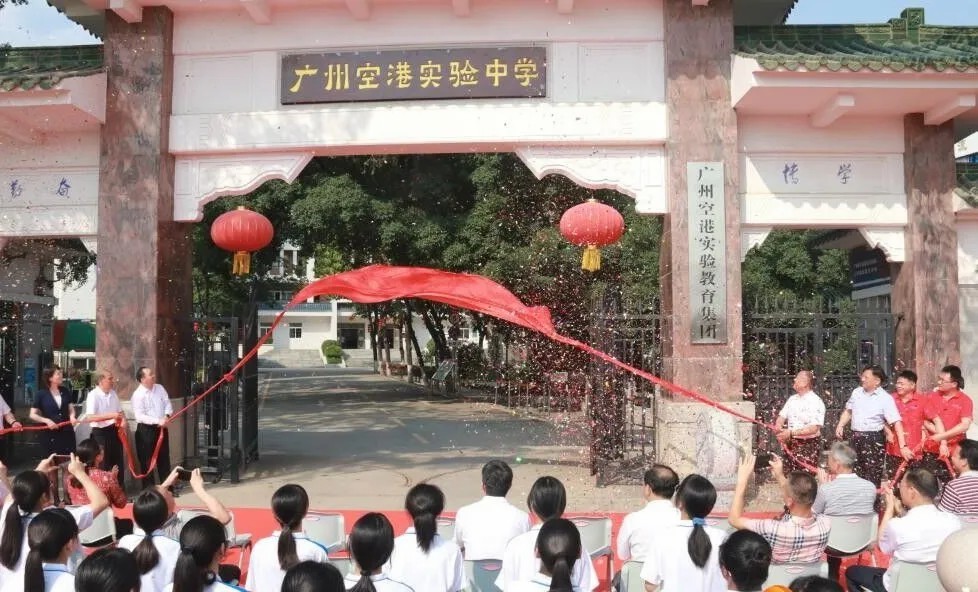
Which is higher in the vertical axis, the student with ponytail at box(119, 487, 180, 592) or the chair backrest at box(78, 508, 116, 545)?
the student with ponytail at box(119, 487, 180, 592)

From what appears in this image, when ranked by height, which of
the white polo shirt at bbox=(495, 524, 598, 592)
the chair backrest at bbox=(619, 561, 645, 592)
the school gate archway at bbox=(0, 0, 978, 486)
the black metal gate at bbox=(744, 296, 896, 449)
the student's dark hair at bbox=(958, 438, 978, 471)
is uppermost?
the school gate archway at bbox=(0, 0, 978, 486)

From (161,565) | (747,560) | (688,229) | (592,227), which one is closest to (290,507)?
(161,565)

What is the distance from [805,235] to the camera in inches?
818

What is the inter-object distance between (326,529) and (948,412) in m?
4.73

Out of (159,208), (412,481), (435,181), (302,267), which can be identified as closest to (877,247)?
(412,481)

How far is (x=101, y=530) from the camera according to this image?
14.2ft

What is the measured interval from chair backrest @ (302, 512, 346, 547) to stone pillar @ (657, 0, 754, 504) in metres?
3.91

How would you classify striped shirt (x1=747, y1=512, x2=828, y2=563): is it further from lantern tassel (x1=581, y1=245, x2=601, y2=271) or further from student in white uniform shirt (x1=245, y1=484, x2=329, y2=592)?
lantern tassel (x1=581, y1=245, x2=601, y2=271)

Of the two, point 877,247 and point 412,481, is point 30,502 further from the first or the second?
point 877,247

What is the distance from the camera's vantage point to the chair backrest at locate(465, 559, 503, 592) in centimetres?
373

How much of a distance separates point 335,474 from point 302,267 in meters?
22.5

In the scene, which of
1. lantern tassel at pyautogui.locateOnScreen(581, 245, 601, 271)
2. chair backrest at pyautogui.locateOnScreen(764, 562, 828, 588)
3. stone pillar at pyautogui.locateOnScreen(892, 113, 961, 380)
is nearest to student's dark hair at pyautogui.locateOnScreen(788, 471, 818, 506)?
chair backrest at pyautogui.locateOnScreen(764, 562, 828, 588)

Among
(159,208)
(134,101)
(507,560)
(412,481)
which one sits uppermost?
(134,101)

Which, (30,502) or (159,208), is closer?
(30,502)
